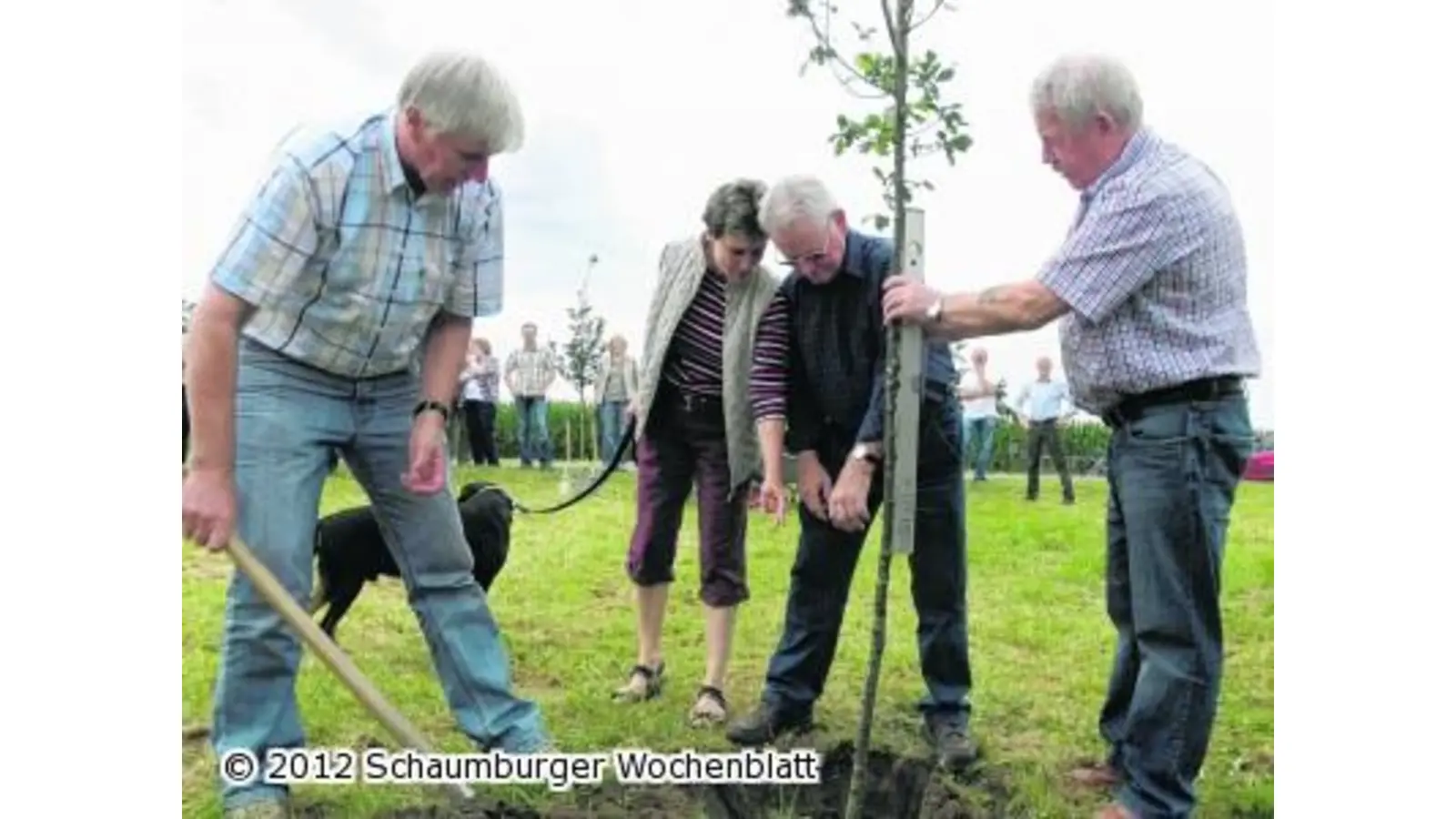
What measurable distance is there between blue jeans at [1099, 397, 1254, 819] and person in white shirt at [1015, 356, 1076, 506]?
30 centimetres

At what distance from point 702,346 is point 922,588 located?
0.84 m

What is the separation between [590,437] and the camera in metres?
4.24

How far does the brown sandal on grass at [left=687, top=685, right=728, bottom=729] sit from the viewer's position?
367cm

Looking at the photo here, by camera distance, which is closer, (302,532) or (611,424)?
(302,532)

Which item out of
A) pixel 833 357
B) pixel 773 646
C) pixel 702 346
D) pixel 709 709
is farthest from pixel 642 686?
pixel 833 357

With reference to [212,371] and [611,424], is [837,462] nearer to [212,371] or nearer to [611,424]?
[611,424]

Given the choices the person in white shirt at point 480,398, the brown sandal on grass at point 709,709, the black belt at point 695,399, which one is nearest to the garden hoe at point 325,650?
the person in white shirt at point 480,398

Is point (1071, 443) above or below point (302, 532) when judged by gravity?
above

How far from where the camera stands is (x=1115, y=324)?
9.24ft

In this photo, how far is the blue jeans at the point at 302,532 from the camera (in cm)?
297

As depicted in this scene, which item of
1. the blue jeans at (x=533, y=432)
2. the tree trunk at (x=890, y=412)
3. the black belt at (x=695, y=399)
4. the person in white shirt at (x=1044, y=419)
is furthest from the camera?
the blue jeans at (x=533, y=432)

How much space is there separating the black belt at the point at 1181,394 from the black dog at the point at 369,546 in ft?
5.38

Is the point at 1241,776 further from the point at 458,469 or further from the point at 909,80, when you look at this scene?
the point at 458,469

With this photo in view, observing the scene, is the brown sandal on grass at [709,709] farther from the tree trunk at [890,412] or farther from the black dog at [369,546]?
the tree trunk at [890,412]
